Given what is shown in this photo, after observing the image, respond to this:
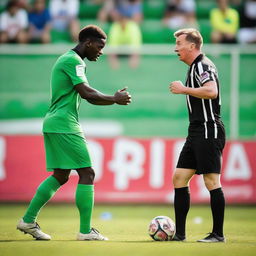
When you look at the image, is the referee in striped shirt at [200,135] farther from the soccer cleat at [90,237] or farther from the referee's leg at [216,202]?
the soccer cleat at [90,237]

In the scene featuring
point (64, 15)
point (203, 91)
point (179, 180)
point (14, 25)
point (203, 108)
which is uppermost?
point (64, 15)

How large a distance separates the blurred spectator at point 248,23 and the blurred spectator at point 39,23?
397cm

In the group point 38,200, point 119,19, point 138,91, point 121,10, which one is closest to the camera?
point 38,200

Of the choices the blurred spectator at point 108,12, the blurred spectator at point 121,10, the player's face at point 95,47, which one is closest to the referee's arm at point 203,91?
the player's face at point 95,47

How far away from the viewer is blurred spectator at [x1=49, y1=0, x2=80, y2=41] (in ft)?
53.7

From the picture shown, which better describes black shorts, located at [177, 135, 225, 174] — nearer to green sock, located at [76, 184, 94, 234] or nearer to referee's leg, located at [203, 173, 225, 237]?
referee's leg, located at [203, 173, 225, 237]

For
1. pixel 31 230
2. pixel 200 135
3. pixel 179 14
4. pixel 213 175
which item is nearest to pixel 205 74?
pixel 200 135

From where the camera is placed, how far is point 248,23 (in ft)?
55.1

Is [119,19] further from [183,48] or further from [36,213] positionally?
[36,213]

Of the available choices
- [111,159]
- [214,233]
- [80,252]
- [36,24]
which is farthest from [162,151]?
[80,252]

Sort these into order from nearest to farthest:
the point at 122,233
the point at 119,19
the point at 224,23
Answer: the point at 122,233, the point at 119,19, the point at 224,23

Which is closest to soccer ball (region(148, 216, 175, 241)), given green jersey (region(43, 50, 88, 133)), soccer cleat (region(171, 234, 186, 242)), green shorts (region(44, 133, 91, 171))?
soccer cleat (region(171, 234, 186, 242))

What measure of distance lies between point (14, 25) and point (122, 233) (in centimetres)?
765

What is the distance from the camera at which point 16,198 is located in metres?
13.2
